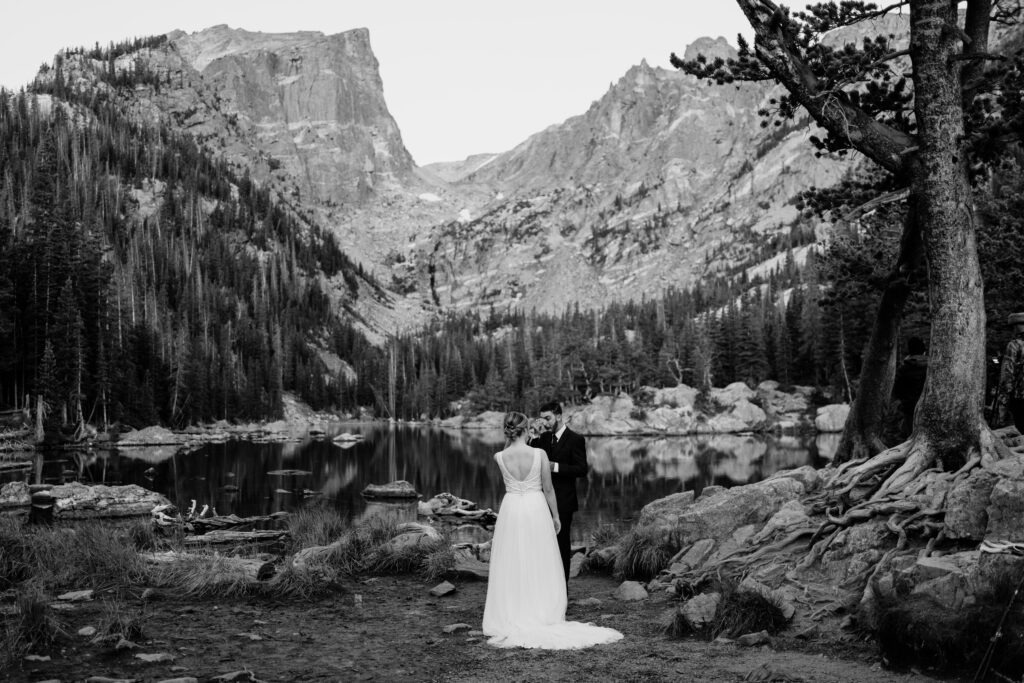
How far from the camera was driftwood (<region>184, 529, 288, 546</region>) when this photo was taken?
20.7 m

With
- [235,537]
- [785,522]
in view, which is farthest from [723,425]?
[785,522]

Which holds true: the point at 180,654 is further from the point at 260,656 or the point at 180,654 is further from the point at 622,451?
the point at 622,451

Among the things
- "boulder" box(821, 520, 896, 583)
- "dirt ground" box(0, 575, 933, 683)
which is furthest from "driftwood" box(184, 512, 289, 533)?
"boulder" box(821, 520, 896, 583)

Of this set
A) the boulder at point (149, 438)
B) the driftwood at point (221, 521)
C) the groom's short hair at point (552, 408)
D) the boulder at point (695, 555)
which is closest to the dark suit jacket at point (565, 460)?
the groom's short hair at point (552, 408)

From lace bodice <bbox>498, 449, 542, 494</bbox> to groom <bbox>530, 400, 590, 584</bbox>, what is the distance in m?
0.93

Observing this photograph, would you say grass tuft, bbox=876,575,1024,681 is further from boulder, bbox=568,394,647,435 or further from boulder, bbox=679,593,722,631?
boulder, bbox=568,394,647,435

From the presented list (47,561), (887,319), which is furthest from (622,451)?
(47,561)

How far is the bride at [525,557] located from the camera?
8.19 m

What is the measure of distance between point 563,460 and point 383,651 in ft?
10.8

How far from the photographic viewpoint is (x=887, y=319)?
42.0ft

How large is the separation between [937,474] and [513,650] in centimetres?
566

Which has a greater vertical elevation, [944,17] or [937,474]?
[944,17]

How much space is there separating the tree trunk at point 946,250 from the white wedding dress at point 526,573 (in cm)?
509

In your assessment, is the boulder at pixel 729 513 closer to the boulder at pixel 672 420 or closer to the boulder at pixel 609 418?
the boulder at pixel 609 418
